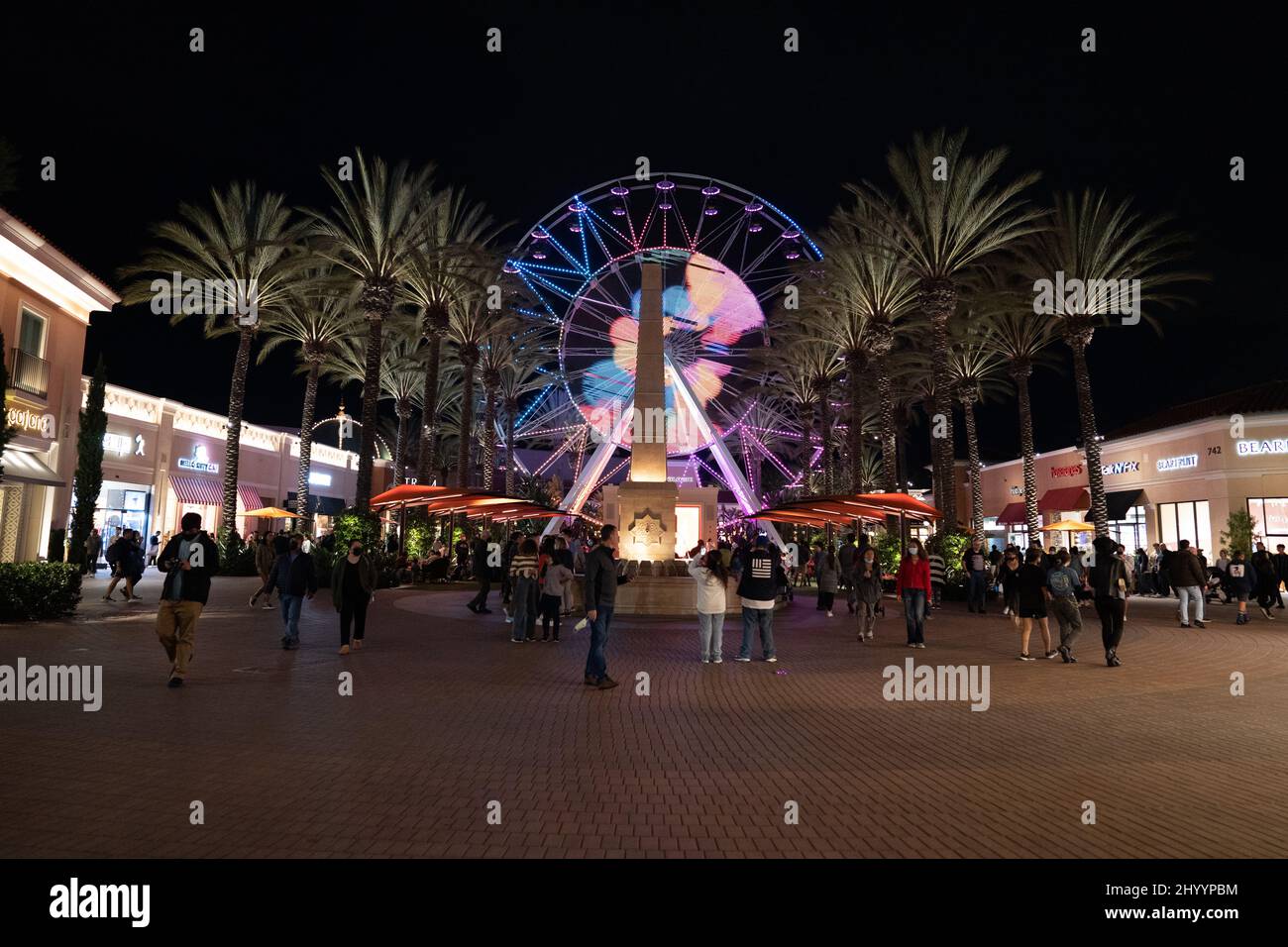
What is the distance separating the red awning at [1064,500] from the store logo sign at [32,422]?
155ft

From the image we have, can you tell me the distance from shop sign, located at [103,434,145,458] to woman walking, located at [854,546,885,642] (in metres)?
35.4

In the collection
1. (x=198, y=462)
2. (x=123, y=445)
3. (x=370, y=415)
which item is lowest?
(x=198, y=462)

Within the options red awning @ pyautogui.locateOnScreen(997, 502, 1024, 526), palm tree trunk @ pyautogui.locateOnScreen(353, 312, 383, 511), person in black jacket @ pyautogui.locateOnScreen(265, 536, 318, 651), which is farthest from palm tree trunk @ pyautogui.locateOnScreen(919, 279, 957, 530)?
red awning @ pyautogui.locateOnScreen(997, 502, 1024, 526)

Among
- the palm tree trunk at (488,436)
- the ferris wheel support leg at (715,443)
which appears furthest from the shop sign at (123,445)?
the ferris wheel support leg at (715,443)

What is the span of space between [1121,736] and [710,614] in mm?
5589

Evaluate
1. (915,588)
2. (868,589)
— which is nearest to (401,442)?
(868,589)

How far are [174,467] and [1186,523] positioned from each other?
51196 mm

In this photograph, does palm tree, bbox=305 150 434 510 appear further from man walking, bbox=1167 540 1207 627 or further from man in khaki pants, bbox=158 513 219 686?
man walking, bbox=1167 540 1207 627

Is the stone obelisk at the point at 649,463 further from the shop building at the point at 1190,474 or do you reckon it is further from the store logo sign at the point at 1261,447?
the store logo sign at the point at 1261,447

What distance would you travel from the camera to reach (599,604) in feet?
31.2

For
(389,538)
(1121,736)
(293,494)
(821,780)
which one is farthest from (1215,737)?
(293,494)

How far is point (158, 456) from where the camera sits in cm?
3866

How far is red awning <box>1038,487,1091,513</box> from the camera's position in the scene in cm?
4300

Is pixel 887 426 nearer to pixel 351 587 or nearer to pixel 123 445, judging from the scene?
pixel 351 587
